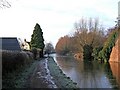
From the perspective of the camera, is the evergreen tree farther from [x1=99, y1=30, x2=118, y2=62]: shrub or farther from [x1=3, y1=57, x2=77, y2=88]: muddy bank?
[x1=3, y1=57, x2=77, y2=88]: muddy bank

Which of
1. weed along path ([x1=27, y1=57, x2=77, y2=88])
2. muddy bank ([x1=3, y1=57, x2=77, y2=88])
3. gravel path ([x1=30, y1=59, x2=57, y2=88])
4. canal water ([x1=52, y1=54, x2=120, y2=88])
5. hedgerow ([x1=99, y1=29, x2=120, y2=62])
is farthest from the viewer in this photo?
hedgerow ([x1=99, y1=29, x2=120, y2=62])

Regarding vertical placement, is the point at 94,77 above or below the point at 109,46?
below

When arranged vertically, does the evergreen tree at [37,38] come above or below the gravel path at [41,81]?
above

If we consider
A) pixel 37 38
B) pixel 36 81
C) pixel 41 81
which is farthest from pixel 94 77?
pixel 37 38

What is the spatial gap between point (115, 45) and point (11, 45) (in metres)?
24.1

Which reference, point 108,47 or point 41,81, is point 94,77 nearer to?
point 41,81

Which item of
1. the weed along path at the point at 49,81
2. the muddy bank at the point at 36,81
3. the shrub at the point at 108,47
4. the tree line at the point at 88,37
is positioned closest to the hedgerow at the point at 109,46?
the shrub at the point at 108,47

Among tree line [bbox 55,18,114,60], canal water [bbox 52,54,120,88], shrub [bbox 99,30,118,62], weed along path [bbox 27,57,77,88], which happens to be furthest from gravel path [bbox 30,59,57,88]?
tree line [bbox 55,18,114,60]

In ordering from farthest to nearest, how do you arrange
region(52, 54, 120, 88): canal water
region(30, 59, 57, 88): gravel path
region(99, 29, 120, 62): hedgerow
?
region(99, 29, 120, 62): hedgerow
region(52, 54, 120, 88): canal water
region(30, 59, 57, 88): gravel path

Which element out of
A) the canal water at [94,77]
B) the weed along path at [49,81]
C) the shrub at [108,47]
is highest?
the shrub at [108,47]

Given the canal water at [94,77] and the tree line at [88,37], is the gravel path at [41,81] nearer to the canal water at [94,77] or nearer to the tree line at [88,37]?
the canal water at [94,77]

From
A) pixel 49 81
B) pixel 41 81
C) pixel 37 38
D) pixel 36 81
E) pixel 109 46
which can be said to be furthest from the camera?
pixel 37 38

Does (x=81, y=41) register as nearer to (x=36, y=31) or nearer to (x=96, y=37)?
(x=96, y=37)

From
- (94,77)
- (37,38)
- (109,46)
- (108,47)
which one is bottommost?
(94,77)
